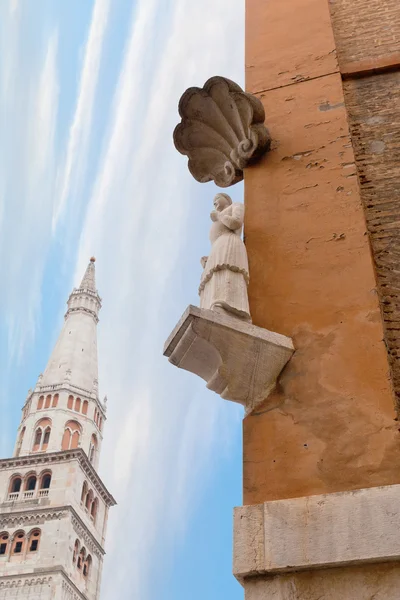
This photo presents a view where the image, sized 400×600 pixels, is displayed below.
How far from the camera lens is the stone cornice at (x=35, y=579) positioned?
49.7m

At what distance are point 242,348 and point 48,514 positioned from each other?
172 ft

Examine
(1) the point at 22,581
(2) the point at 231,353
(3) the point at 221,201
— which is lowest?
(2) the point at 231,353

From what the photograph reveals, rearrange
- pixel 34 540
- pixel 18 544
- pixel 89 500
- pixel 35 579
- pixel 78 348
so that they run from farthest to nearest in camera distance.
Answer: pixel 78 348 < pixel 89 500 < pixel 18 544 < pixel 34 540 < pixel 35 579

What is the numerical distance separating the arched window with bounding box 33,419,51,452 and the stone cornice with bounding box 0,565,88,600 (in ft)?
39.1

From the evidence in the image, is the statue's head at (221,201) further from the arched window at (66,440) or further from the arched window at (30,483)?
the arched window at (66,440)

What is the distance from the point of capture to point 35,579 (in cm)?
5006

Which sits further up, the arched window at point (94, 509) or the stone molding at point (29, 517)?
the arched window at point (94, 509)

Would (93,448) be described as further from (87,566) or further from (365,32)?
(365,32)

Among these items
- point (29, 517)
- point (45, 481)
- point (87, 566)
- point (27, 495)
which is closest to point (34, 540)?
point (29, 517)

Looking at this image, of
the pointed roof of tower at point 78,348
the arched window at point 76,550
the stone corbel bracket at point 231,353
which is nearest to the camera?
the stone corbel bracket at point 231,353

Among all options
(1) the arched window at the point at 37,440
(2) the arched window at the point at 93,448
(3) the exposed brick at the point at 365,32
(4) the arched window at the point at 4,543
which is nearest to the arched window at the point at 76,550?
(4) the arched window at the point at 4,543

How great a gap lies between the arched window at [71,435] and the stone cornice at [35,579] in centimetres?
1148

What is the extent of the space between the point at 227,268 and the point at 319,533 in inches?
71.9

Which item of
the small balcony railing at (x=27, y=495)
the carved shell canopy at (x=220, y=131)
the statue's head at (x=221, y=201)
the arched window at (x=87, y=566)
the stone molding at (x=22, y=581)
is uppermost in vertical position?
the small balcony railing at (x=27, y=495)
